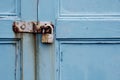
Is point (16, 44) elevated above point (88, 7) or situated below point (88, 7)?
below

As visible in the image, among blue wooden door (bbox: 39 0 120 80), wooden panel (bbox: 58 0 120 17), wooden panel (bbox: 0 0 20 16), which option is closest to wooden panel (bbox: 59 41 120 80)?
blue wooden door (bbox: 39 0 120 80)

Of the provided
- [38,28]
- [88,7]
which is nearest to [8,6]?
[38,28]

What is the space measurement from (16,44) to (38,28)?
0.12 m

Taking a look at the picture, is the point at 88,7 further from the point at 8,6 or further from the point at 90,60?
the point at 8,6

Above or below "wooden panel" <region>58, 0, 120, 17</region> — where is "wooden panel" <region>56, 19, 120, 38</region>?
below

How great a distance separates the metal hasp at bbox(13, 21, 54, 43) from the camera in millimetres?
1140

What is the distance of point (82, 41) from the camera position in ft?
3.83

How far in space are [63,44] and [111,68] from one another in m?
0.23

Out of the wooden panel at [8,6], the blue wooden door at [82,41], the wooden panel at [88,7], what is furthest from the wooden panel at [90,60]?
the wooden panel at [8,6]

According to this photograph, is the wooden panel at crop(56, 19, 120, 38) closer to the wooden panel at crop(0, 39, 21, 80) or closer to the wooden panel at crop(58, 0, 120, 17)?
the wooden panel at crop(58, 0, 120, 17)

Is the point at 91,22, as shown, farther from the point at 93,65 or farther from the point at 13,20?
the point at 13,20

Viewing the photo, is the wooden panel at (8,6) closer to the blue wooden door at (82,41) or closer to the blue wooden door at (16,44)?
the blue wooden door at (16,44)

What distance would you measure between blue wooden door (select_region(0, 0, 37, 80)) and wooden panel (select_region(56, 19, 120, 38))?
126 millimetres

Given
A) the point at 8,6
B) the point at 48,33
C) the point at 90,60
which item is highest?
the point at 8,6
